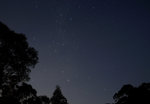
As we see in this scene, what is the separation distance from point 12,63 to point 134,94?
87.3ft

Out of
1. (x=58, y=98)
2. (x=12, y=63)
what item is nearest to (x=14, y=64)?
(x=12, y=63)

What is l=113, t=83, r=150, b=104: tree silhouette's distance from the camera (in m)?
33.3

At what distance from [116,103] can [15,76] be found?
2620cm

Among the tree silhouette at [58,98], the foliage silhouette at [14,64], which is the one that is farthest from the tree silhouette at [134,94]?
the foliage silhouette at [14,64]

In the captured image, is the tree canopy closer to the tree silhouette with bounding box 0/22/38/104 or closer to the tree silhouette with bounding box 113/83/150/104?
the tree silhouette with bounding box 0/22/38/104

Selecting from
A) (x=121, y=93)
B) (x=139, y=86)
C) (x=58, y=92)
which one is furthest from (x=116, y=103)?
(x=58, y=92)

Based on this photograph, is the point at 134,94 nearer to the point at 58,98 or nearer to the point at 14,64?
the point at 58,98

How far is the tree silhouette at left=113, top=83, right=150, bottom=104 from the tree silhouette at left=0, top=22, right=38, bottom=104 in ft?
74.4

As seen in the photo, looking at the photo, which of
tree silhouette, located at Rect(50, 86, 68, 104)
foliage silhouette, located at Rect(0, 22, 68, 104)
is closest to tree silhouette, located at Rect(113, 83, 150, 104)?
tree silhouette, located at Rect(50, 86, 68, 104)

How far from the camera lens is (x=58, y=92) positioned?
4331 cm

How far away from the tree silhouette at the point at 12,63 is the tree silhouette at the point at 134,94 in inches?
892

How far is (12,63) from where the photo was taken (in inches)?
781

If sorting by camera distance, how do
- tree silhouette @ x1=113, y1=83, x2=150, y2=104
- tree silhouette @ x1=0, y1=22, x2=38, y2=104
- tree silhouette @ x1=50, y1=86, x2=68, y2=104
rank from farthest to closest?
tree silhouette @ x1=50, y1=86, x2=68, y2=104 → tree silhouette @ x1=113, y1=83, x2=150, y2=104 → tree silhouette @ x1=0, y1=22, x2=38, y2=104

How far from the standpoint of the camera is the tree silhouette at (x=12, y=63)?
1905 cm
